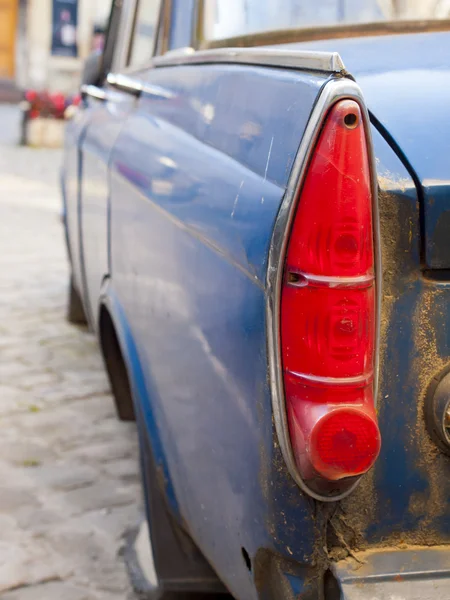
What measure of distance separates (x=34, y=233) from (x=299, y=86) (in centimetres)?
725

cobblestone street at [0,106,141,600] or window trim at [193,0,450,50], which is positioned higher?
window trim at [193,0,450,50]

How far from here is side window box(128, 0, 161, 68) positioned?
2.90 meters

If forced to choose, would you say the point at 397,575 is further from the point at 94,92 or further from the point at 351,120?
the point at 94,92

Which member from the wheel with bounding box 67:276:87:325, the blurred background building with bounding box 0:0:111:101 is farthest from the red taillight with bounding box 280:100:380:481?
the blurred background building with bounding box 0:0:111:101

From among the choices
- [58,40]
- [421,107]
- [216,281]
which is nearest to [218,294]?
[216,281]

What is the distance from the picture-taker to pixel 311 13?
2.36 meters

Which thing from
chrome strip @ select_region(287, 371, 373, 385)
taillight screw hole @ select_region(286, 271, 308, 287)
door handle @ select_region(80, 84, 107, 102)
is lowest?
chrome strip @ select_region(287, 371, 373, 385)

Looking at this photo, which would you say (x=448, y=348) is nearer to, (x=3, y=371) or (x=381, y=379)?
(x=381, y=379)

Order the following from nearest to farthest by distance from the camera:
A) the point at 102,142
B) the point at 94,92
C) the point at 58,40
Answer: the point at 102,142
the point at 94,92
the point at 58,40

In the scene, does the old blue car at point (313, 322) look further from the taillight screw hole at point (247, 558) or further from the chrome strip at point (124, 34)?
the chrome strip at point (124, 34)

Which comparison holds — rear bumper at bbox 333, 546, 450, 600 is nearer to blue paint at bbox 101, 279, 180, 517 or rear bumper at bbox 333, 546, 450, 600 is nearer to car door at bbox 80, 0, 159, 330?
blue paint at bbox 101, 279, 180, 517

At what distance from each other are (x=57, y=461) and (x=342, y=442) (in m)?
2.23

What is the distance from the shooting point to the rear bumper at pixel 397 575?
4.61 ft

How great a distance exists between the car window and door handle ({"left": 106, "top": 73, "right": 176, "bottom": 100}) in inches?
9.1
